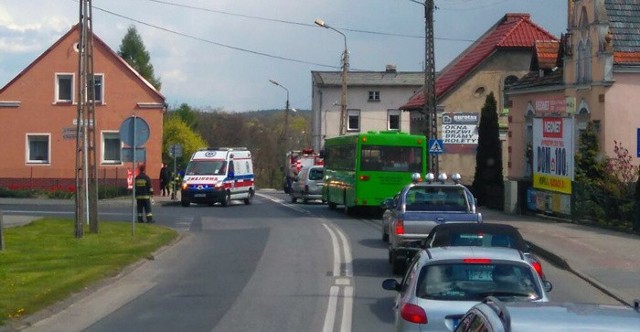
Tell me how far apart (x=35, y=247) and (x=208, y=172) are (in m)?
21.8

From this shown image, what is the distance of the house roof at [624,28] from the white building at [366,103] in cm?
4914

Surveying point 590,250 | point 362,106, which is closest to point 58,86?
point 362,106

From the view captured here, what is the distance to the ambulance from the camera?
143 feet

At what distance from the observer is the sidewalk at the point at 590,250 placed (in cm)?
1805

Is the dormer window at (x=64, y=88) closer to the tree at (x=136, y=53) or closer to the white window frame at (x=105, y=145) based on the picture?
the white window frame at (x=105, y=145)

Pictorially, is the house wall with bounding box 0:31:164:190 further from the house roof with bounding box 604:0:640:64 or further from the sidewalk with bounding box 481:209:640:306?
the sidewalk with bounding box 481:209:640:306

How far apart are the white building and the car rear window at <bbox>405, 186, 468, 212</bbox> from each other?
6359cm

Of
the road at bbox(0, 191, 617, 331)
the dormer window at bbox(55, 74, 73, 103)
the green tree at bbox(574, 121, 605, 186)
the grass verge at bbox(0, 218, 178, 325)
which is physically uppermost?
the dormer window at bbox(55, 74, 73, 103)

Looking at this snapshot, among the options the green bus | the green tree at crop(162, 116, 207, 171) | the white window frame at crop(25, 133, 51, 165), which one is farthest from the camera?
the green tree at crop(162, 116, 207, 171)

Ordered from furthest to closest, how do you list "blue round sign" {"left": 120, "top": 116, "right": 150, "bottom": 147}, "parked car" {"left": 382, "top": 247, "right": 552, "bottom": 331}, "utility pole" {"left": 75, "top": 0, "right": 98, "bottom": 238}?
"blue round sign" {"left": 120, "top": 116, "right": 150, "bottom": 147}, "utility pole" {"left": 75, "top": 0, "right": 98, "bottom": 238}, "parked car" {"left": 382, "top": 247, "right": 552, "bottom": 331}

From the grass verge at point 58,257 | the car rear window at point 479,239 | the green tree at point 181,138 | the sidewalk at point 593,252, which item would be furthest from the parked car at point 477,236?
the green tree at point 181,138

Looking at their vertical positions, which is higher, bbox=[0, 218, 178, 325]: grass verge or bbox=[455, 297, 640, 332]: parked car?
bbox=[455, 297, 640, 332]: parked car

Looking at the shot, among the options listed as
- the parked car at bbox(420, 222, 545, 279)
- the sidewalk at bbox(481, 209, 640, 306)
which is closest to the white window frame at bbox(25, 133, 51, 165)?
the sidewalk at bbox(481, 209, 640, 306)

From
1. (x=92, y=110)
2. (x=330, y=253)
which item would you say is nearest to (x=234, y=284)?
(x=330, y=253)
